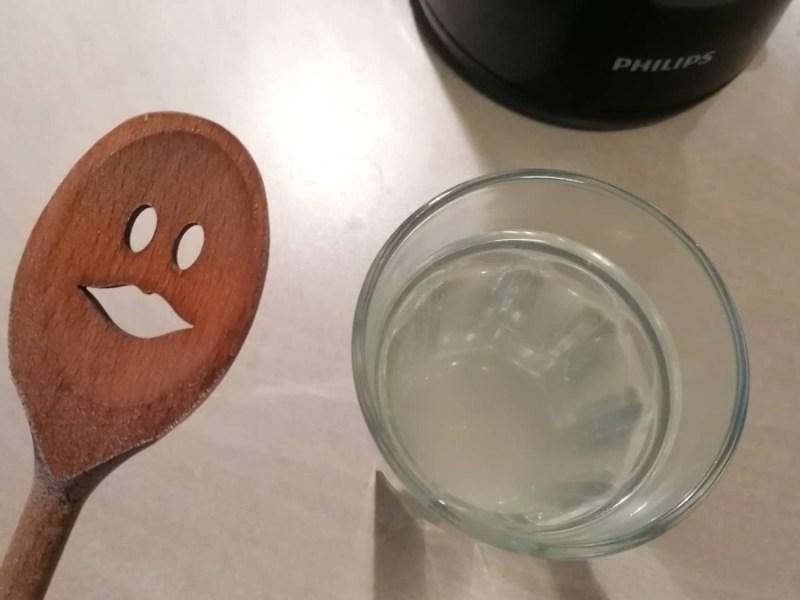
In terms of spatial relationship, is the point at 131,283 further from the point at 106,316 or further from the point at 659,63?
the point at 659,63

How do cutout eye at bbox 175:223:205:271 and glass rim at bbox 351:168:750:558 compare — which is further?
cutout eye at bbox 175:223:205:271

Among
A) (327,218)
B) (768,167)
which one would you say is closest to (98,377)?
(327,218)

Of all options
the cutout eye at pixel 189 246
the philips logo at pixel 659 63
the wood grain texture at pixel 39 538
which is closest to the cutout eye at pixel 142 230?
the cutout eye at pixel 189 246

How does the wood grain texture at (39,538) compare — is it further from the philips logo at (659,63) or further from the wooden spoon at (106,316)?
the philips logo at (659,63)

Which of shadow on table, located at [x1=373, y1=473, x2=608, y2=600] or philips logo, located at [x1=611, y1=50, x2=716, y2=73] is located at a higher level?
philips logo, located at [x1=611, y1=50, x2=716, y2=73]

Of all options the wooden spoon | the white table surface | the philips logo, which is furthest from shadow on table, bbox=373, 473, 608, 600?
the philips logo

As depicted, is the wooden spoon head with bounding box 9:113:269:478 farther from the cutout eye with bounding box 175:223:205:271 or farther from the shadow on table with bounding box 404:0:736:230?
the shadow on table with bounding box 404:0:736:230

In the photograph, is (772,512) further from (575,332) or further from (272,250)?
(272,250)
